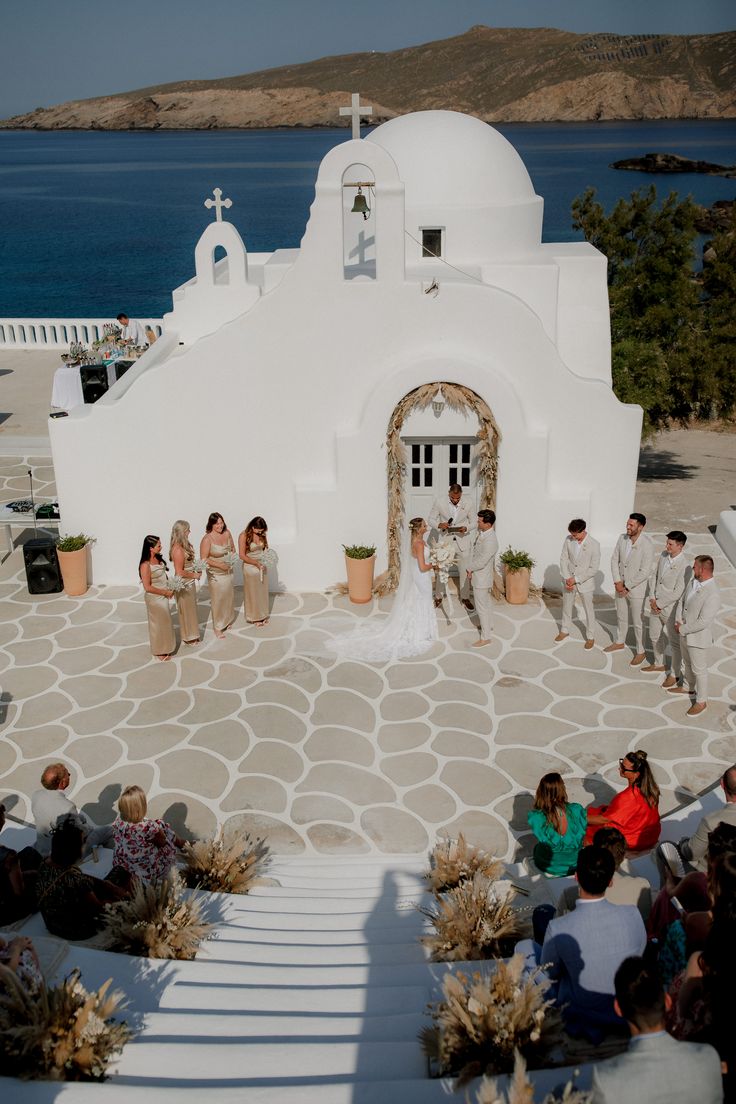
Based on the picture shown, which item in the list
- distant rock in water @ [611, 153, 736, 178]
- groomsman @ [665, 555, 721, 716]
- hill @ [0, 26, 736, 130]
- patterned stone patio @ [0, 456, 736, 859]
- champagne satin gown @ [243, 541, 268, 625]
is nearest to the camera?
patterned stone patio @ [0, 456, 736, 859]

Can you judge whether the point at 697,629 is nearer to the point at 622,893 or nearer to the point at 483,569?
the point at 483,569

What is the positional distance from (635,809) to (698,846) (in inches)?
35.4

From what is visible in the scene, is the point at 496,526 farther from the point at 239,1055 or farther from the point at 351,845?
the point at 239,1055

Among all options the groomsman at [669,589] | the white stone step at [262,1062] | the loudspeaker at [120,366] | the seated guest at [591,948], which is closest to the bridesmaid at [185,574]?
the groomsman at [669,589]

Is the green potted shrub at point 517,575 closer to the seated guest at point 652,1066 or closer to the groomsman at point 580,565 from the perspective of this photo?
the groomsman at point 580,565

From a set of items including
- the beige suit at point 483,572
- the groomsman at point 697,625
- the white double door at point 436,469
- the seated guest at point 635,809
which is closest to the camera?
the seated guest at point 635,809

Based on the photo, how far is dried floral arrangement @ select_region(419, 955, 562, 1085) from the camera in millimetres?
4953

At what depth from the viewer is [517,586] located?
43.1 ft

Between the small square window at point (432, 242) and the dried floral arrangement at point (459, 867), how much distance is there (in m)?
10.1

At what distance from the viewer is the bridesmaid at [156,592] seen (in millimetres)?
11508

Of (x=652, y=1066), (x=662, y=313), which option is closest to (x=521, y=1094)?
(x=652, y=1066)

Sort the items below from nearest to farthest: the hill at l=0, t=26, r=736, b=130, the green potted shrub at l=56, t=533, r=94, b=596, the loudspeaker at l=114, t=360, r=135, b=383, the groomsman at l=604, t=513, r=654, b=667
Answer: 1. the groomsman at l=604, t=513, r=654, b=667
2. the green potted shrub at l=56, t=533, r=94, b=596
3. the loudspeaker at l=114, t=360, r=135, b=383
4. the hill at l=0, t=26, r=736, b=130

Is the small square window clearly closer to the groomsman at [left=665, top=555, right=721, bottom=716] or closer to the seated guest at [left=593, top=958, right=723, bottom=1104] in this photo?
the groomsman at [left=665, top=555, right=721, bottom=716]

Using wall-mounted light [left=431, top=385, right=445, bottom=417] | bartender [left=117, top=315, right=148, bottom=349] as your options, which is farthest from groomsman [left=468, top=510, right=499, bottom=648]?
bartender [left=117, top=315, right=148, bottom=349]
